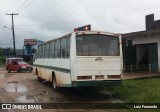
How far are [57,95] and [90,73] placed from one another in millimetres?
3039

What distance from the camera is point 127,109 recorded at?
1198cm

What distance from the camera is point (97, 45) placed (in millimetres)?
15102

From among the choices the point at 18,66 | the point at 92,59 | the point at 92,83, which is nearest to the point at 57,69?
the point at 92,59

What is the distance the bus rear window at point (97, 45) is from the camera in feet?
48.8

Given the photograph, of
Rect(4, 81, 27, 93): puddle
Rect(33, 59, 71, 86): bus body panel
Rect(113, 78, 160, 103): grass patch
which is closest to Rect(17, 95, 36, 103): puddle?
Rect(33, 59, 71, 86): bus body panel

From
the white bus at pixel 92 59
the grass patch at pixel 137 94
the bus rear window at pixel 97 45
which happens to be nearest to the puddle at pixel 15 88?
the white bus at pixel 92 59

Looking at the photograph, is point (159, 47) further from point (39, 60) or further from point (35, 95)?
point (35, 95)

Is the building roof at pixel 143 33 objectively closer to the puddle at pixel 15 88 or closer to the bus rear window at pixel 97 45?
the bus rear window at pixel 97 45

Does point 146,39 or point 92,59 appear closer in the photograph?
point 92,59

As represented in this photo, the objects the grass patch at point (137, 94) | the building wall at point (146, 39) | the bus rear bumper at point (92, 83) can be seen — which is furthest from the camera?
the building wall at point (146, 39)

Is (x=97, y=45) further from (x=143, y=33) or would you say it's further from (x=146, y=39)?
(x=146, y=39)

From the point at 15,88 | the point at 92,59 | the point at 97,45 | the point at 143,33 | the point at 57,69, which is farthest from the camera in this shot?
the point at 143,33

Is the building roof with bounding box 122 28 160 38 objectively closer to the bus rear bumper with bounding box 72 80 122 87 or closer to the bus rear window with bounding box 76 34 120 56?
the bus rear window with bounding box 76 34 120 56

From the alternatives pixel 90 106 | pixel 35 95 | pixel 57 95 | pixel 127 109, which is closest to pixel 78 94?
pixel 57 95
